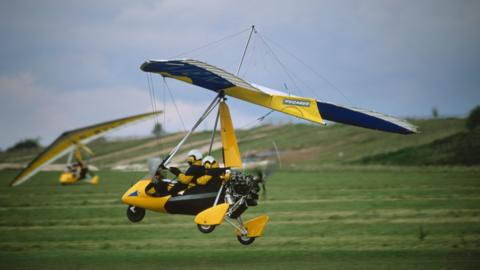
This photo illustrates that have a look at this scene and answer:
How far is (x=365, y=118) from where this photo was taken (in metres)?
21.3

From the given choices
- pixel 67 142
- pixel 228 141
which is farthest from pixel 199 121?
pixel 67 142

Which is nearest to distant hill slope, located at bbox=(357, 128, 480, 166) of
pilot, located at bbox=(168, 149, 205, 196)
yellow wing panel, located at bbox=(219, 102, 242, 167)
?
yellow wing panel, located at bbox=(219, 102, 242, 167)

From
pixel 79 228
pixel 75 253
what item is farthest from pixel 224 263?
pixel 79 228

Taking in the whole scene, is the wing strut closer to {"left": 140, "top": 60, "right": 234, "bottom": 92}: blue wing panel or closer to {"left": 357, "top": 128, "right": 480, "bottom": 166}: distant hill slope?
{"left": 140, "top": 60, "right": 234, "bottom": 92}: blue wing panel

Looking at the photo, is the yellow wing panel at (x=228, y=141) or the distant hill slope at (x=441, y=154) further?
the distant hill slope at (x=441, y=154)

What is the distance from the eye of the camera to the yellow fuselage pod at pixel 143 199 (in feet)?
68.7

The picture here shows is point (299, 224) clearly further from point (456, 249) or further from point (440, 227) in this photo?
point (456, 249)

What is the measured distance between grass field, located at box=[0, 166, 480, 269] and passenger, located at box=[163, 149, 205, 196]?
8.11ft

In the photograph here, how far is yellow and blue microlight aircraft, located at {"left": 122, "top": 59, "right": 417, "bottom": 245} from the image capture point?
19688 mm

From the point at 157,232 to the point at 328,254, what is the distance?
10.6 meters

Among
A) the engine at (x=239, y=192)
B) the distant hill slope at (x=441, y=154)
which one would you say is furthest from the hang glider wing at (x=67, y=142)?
the distant hill slope at (x=441, y=154)

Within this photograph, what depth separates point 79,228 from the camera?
3203 cm

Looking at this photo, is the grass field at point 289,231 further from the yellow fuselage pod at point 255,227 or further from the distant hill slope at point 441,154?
the distant hill slope at point 441,154

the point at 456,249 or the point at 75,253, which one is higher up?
the point at 75,253
